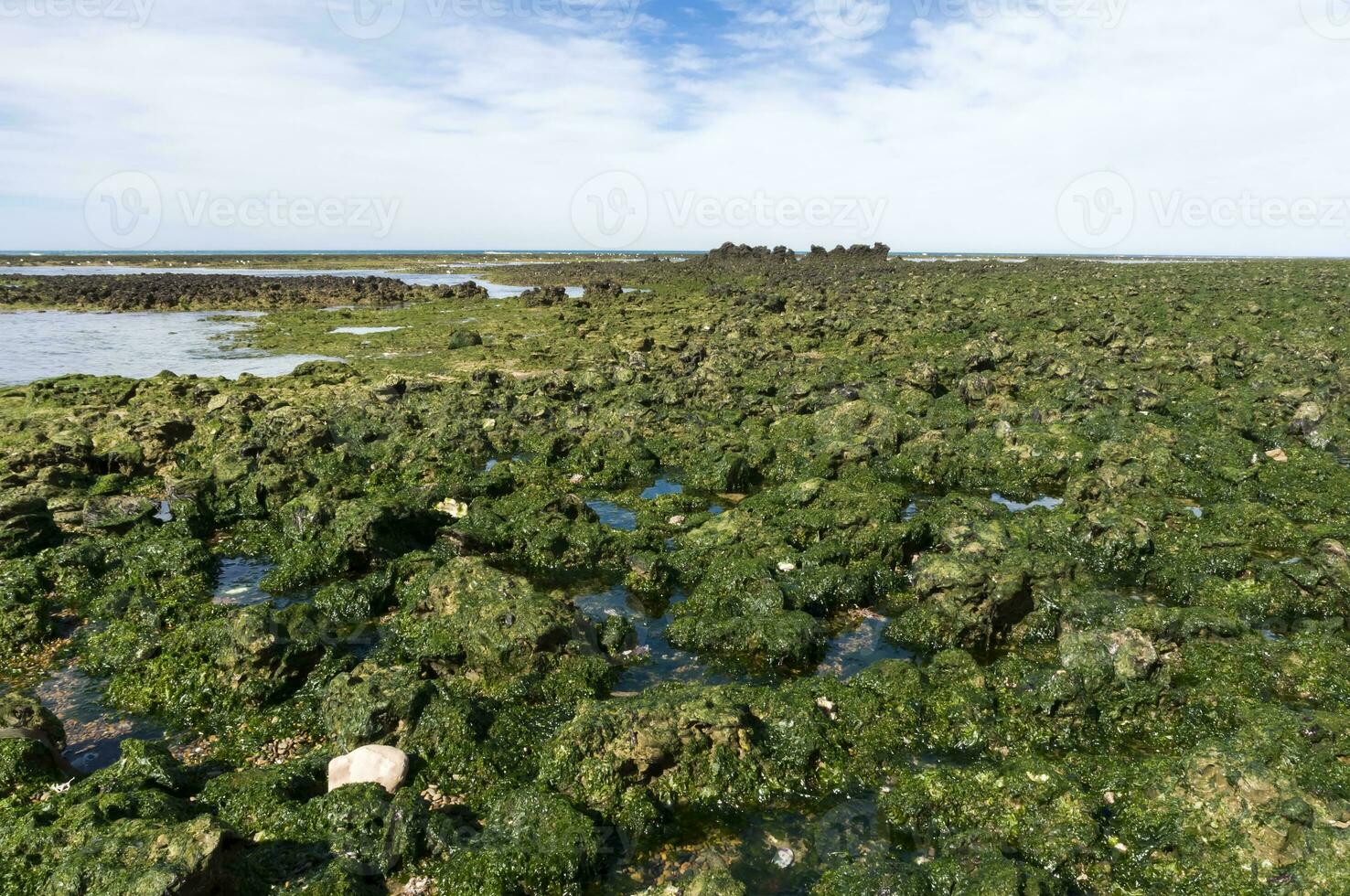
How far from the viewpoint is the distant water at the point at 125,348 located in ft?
124

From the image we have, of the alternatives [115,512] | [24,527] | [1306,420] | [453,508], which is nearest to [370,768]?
[453,508]

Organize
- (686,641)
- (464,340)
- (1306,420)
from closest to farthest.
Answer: (686,641)
(1306,420)
(464,340)

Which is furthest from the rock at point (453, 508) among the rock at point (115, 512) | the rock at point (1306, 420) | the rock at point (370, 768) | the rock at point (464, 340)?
the rock at point (464, 340)

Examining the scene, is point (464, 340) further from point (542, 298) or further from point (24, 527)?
point (24, 527)

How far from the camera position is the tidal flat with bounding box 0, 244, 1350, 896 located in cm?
778

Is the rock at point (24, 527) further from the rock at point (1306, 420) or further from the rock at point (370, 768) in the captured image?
the rock at point (1306, 420)

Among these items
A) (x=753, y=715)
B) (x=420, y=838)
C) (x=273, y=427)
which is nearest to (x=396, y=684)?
(x=420, y=838)

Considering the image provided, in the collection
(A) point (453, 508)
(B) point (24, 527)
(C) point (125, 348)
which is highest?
(C) point (125, 348)

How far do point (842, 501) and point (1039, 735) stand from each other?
7.53m

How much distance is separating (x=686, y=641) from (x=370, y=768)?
5.65 meters

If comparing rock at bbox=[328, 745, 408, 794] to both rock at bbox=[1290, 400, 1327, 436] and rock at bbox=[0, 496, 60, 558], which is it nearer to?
rock at bbox=[0, 496, 60, 558]

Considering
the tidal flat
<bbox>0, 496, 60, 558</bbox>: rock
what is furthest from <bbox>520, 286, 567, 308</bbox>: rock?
<bbox>0, 496, 60, 558</bbox>: rock

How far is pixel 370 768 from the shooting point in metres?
8.88

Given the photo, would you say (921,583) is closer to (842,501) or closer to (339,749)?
(842,501)
